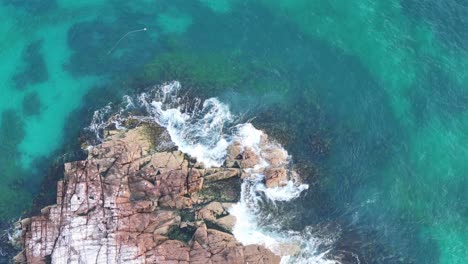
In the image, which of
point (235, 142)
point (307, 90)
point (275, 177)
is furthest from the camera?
point (307, 90)

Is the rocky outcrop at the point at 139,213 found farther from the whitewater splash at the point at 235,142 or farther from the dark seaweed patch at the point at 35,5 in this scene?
the dark seaweed patch at the point at 35,5

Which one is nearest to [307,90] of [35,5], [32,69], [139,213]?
[139,213]

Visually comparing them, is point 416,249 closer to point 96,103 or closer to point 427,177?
point 427,177

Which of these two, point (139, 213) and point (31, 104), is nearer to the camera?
point (139, 213)

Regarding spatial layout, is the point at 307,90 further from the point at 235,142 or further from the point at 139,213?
the point at 139,213

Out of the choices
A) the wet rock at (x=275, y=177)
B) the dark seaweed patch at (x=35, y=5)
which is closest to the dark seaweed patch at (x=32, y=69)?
the dark seaweed patch at (x=35, y=5)

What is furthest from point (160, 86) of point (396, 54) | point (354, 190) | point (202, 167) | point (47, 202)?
point (396, 54)
